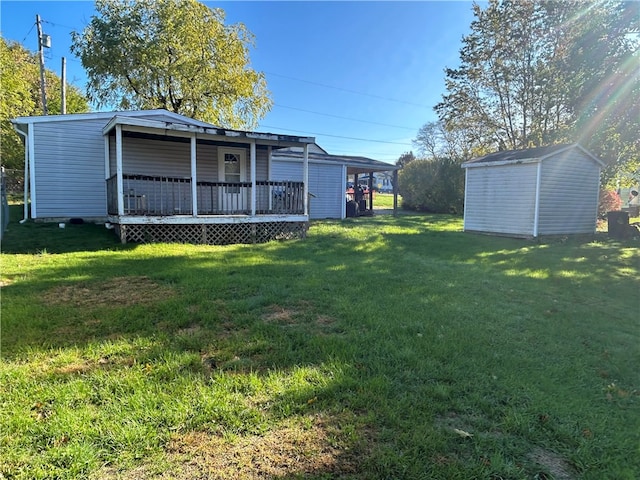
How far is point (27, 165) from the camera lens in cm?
1142

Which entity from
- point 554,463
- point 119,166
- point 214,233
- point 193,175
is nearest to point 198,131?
point 193,175

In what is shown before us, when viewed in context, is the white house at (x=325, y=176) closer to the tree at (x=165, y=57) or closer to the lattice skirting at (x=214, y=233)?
the lattice skirting at (x=214, y=233)

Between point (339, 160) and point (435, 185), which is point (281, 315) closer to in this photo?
point (339, 160)

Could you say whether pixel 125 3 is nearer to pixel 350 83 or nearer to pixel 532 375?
pixel 350 83

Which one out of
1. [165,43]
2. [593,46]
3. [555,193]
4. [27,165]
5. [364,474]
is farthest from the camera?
[165,43]

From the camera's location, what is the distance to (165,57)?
19.2 metres

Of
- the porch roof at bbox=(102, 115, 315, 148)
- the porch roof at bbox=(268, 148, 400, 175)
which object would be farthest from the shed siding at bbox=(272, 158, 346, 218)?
the porch roof at bbox=(102, 115, 315, 148)

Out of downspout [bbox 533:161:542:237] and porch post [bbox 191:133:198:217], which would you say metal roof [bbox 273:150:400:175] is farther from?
downspout [bbox 533:161:542:237]

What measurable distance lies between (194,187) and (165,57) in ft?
44.5

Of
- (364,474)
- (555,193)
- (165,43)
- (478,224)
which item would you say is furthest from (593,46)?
(165,43)

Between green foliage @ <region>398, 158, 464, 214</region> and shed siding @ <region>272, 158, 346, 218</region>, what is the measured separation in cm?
895

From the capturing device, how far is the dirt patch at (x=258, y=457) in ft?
6.05

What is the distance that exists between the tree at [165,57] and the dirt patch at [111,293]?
17.3 metres

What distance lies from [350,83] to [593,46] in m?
27.8
